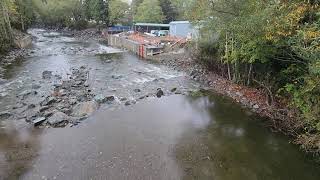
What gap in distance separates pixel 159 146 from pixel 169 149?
519 mm

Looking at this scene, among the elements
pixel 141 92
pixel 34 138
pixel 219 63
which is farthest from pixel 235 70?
pixel 34 138

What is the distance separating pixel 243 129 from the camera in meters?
14.8

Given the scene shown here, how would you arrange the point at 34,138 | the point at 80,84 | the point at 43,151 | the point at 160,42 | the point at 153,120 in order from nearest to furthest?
the point at 43,151 → the point at 34,138 → the point at 153,120 → the point at 80,84 → the point at 160,42

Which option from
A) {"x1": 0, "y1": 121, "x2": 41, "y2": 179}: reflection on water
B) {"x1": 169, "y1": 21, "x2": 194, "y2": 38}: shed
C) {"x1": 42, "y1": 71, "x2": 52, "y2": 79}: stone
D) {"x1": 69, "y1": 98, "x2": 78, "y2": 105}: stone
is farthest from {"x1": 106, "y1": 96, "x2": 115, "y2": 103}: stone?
{"x1": 169, "y1": 21, "x2": 194, "y2": 38}: shed

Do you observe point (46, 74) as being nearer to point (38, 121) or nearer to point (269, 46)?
point (38, 121)

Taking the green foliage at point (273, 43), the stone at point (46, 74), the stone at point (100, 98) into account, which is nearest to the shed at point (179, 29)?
the green foliage at point (273, 43)

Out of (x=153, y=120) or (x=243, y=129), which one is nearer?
(x=243, y=129)

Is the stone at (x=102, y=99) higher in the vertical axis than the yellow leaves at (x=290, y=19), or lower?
lower

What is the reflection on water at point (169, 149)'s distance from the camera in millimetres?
10930

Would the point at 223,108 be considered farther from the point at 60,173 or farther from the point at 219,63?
the point at 60,173

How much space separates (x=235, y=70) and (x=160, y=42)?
771 inches

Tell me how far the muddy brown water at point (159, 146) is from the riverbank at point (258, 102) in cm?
54

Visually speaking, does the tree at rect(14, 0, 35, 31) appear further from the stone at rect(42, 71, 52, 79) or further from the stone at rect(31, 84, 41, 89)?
the stone at rect(31, 84, 41, 89)

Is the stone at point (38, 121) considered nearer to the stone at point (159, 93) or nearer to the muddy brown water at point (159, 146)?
the muddy brown water at point (159, 146)
